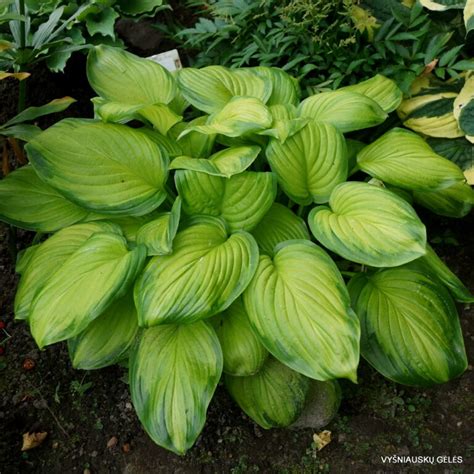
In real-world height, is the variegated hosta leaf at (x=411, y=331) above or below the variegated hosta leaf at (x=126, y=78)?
below

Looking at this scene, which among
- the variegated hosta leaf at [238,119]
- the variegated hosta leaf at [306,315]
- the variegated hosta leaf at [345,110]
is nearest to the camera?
the variegated hosta leaf at [306,315]

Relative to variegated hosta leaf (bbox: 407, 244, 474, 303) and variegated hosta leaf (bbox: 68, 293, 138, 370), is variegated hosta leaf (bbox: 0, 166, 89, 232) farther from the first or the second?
variegated hosta leaf (bbox: 407, 244, 474, 303)

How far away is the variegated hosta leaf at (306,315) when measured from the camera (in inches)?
43.2

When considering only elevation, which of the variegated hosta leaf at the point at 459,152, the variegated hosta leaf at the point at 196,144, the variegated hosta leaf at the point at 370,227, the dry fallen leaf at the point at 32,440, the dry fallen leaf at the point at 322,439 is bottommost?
the dry fallen leaf at the point at 322,439

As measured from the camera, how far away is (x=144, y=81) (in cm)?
160

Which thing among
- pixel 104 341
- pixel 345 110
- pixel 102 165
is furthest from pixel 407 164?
pixel 104 341

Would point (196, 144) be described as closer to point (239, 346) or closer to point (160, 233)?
point (160, 233)

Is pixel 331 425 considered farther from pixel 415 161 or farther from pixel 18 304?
pixel 18 304

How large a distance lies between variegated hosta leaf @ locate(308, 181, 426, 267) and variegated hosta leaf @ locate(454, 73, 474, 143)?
53cm

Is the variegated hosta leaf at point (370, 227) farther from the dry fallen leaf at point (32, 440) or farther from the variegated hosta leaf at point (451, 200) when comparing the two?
the dry fallen leaf at point (32, 440)

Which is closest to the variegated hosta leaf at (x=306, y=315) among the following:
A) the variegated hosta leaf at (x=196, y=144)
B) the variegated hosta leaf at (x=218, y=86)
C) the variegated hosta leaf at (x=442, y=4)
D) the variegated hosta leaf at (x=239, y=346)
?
the variegated hosta leaf at (x=239, y=346)

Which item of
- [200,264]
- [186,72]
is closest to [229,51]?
[186,72]

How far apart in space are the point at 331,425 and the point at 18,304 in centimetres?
95

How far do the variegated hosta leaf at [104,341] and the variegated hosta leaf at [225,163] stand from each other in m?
0.41
